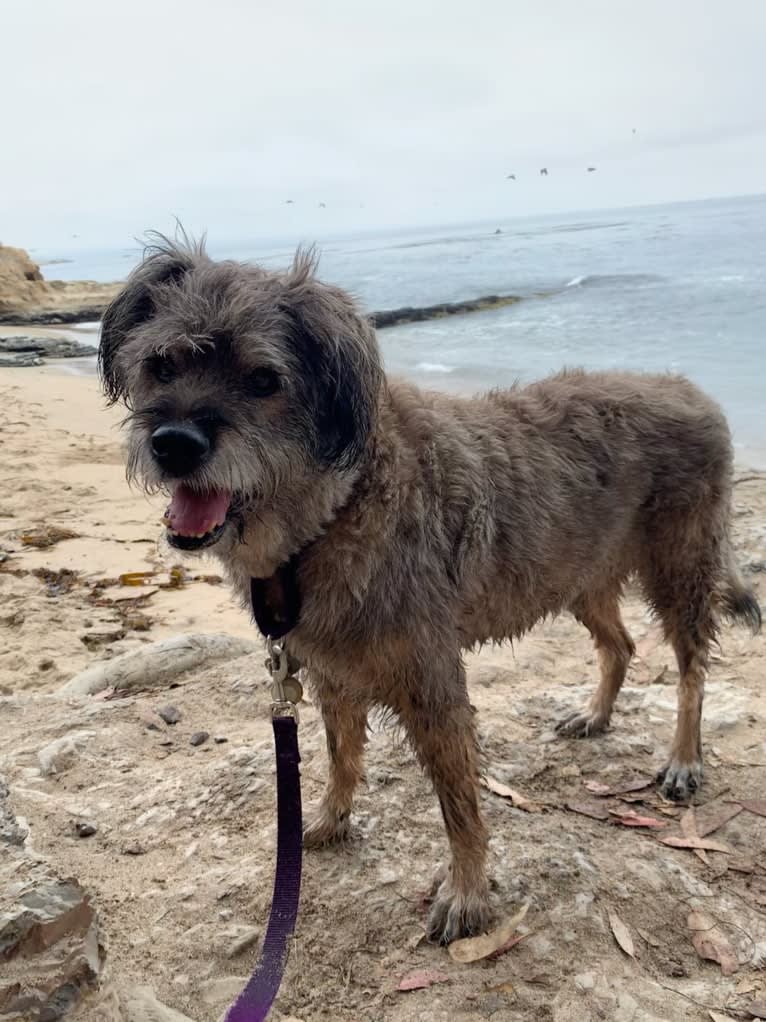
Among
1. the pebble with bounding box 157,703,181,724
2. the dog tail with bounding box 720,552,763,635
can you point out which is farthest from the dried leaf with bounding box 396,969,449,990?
the dog tail with bounding box 720,552,763,635

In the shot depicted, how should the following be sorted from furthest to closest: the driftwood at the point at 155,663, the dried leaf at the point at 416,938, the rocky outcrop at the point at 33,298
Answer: the rocky outcrop at the point at 33,298
the driftwood at the point at 155,663
the dried leaf at the point at 416,938

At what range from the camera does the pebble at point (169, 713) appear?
4.47m

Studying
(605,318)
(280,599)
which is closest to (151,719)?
(280,599)

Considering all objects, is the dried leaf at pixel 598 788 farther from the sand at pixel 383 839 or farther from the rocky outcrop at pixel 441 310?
the rocky outcrop at pixel 441 310

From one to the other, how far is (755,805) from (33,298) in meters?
33.5

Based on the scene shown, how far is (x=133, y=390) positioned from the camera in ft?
9.78

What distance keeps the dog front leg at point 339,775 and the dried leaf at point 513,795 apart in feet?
2.04

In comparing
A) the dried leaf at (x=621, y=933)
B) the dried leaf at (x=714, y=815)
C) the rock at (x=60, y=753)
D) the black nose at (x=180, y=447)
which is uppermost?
the black nose at (x=180, y=447)

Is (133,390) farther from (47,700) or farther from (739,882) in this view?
(739,882)

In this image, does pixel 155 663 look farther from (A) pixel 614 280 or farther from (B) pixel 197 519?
(A) pixel 614 280

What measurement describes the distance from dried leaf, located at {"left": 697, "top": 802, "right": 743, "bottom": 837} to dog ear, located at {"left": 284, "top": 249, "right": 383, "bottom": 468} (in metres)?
2.42

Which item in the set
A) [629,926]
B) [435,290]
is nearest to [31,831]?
[629,926]

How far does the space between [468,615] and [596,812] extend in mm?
1240

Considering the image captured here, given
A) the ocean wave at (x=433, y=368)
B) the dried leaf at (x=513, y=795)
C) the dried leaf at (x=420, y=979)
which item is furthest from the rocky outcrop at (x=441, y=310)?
the dried leaf at (x=420, y=979)
